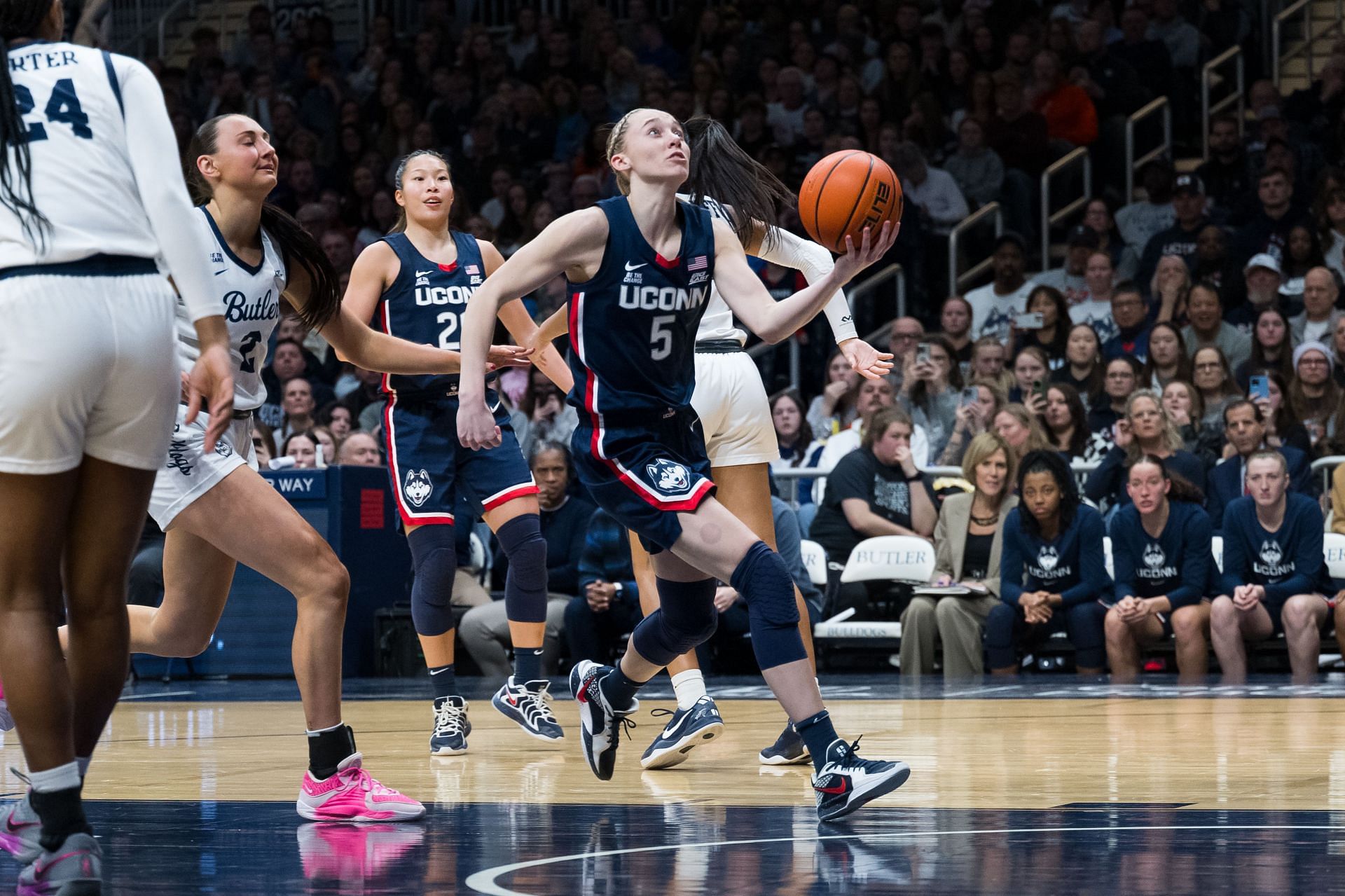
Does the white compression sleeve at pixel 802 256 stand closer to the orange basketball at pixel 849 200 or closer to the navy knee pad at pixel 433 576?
the orange basketball at pixel 849 200

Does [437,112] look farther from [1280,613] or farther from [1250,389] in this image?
[1280,613]

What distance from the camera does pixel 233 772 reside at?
572 centimetres

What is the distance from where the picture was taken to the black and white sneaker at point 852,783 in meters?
4.24

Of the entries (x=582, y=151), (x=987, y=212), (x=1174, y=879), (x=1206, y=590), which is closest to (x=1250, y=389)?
(x=1206, y=590)

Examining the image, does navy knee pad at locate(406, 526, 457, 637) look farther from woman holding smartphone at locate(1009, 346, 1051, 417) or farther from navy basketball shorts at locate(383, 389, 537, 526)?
woman holding smartphone at locate(1009, 346, 1051, 417)

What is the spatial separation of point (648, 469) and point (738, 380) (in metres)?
1.44

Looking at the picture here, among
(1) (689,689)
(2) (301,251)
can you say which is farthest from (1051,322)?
(2) (301,251)

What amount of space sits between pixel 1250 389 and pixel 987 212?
11.2 ft

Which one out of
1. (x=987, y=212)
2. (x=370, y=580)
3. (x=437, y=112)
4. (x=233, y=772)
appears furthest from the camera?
(x=437, y=112)

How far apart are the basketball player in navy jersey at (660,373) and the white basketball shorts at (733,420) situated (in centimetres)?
101

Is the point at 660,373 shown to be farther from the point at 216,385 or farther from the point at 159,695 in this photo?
the point at 159,695

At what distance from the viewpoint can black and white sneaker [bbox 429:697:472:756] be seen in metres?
6.16

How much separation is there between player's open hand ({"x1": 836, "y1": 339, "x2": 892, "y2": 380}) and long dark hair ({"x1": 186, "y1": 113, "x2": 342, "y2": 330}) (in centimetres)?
142

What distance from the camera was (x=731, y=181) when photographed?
233 inches
